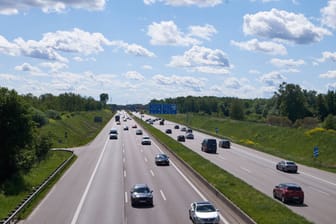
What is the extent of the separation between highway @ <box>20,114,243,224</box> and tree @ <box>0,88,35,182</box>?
498 cm

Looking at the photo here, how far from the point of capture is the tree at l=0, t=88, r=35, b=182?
4494cm

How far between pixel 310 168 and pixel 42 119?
6063cm

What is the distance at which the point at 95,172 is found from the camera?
154ft

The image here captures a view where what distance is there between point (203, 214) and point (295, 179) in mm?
22757

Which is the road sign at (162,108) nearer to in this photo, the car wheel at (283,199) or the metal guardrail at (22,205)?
the metal guardrail at (22,205)

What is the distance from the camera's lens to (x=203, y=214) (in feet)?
79.7

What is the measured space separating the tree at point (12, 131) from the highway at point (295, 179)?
19.1 metres

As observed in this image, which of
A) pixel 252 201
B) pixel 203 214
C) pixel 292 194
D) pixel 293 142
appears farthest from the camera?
pixel 293 142

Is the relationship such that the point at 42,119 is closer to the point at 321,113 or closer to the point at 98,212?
the point at 98,212

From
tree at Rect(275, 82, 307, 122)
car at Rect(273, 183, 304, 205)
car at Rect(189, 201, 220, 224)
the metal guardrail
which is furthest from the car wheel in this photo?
tree at Rect(275, 82, 307, 122)

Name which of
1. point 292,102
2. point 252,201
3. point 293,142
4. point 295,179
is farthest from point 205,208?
point 292,102

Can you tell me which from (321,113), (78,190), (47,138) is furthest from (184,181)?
(321,113)

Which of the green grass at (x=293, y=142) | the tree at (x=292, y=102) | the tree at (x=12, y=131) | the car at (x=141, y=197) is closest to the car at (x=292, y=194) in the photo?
the car at (x=141, y=197)

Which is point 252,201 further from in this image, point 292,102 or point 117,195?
point 292,102
